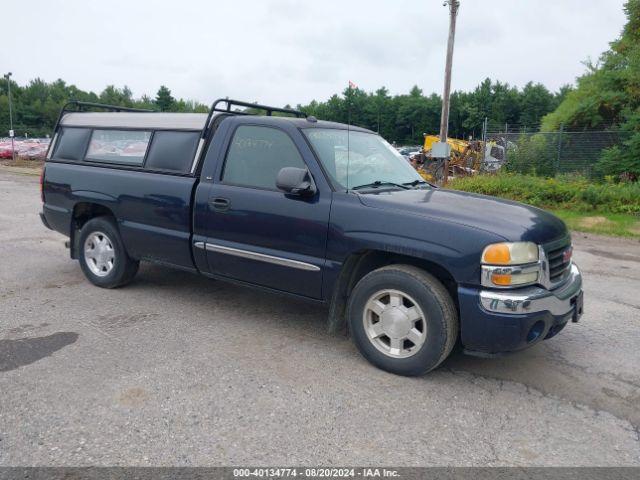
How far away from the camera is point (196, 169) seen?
15.9 ft

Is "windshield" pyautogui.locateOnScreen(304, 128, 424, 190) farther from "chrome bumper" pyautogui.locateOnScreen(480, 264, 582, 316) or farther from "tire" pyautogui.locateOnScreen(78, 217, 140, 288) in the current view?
"tire" pyautogui.locateOnScreen(78, 217, 140, 288)

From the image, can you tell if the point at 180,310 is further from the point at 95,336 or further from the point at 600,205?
the point at 600,205

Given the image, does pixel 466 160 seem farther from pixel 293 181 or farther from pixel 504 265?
pixel 504 265

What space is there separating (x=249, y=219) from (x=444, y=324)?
1.82 metres

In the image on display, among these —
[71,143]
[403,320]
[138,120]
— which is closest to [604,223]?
[403,320]

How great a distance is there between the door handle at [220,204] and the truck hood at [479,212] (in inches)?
47.9

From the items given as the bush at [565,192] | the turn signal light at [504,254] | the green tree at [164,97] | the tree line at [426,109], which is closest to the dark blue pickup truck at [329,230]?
the turn signal light at [504,254]

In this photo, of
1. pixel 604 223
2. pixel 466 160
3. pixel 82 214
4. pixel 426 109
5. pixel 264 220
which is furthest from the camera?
pixel 426 109

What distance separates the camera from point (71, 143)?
598 cm

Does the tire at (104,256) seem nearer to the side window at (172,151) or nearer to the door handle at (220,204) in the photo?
the side window at (172,151)

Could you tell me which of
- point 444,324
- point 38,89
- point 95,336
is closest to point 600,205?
point 444,324

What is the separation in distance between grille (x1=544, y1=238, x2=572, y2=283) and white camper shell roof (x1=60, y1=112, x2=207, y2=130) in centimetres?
318

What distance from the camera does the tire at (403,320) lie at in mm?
3557

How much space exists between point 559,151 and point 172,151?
13.4 meters
